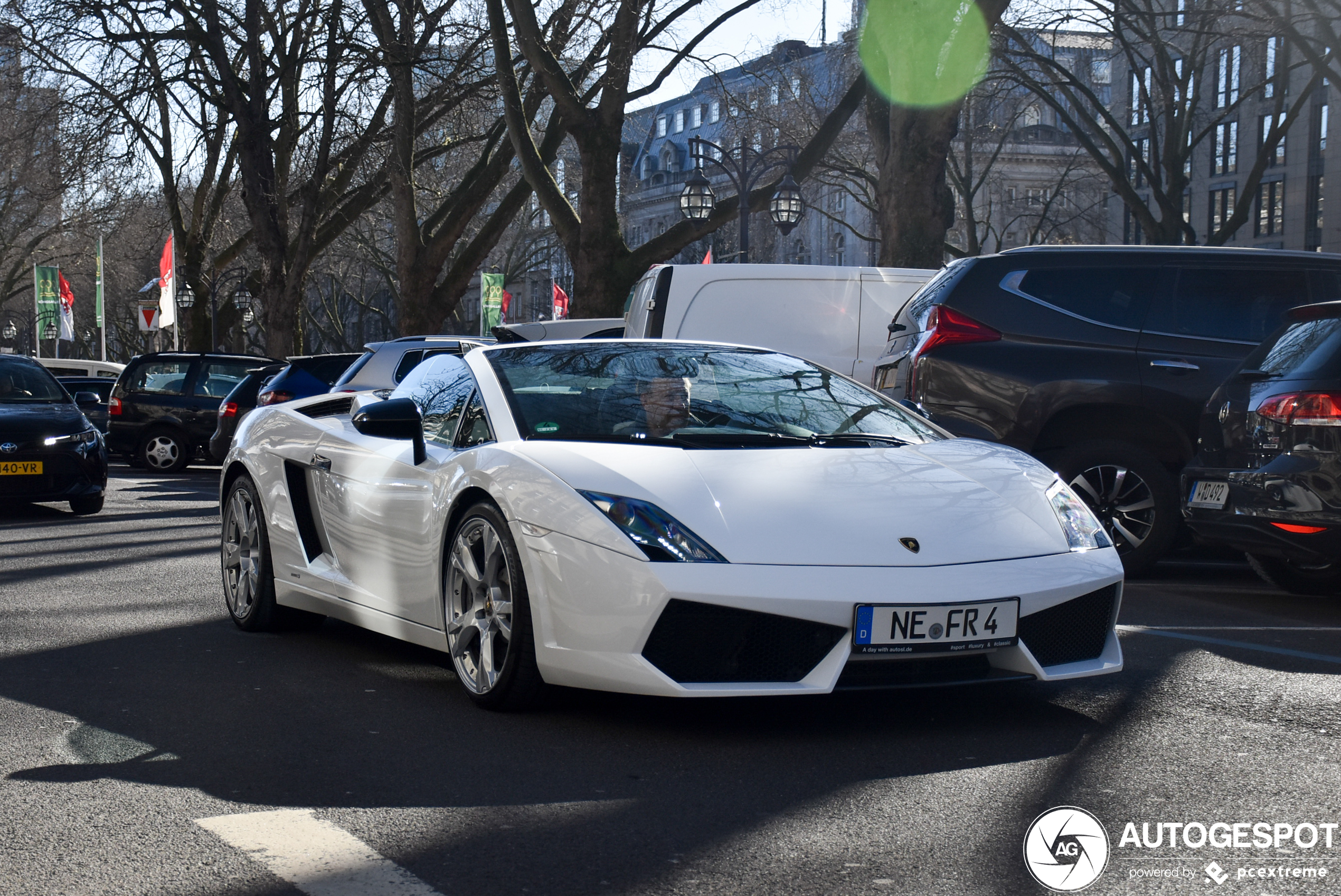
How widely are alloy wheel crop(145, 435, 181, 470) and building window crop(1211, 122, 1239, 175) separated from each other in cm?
4882

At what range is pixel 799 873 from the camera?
339 cm

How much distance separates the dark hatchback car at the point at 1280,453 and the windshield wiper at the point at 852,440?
8.54ft

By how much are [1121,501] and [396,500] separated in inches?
187

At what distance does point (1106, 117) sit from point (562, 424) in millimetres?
27898

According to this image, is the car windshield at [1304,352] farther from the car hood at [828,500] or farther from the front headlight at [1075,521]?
the car hood at [828,500]

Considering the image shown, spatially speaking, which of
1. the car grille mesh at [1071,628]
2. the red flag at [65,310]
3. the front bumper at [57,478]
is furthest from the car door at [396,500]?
the red flag at [65,310]

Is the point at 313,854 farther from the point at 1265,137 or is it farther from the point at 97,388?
the point at 1265,137

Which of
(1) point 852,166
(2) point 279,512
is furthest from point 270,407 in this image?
(1) point 852,166

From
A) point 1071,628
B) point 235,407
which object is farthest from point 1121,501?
point 235,407

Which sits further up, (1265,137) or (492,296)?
(1265,137)

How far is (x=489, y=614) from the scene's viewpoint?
512cm

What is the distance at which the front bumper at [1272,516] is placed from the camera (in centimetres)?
725

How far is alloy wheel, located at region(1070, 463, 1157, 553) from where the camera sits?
29.5ft

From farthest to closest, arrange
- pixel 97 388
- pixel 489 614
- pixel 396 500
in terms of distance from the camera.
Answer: pixel 97 388, pixel 396 500, pixel 489 614
